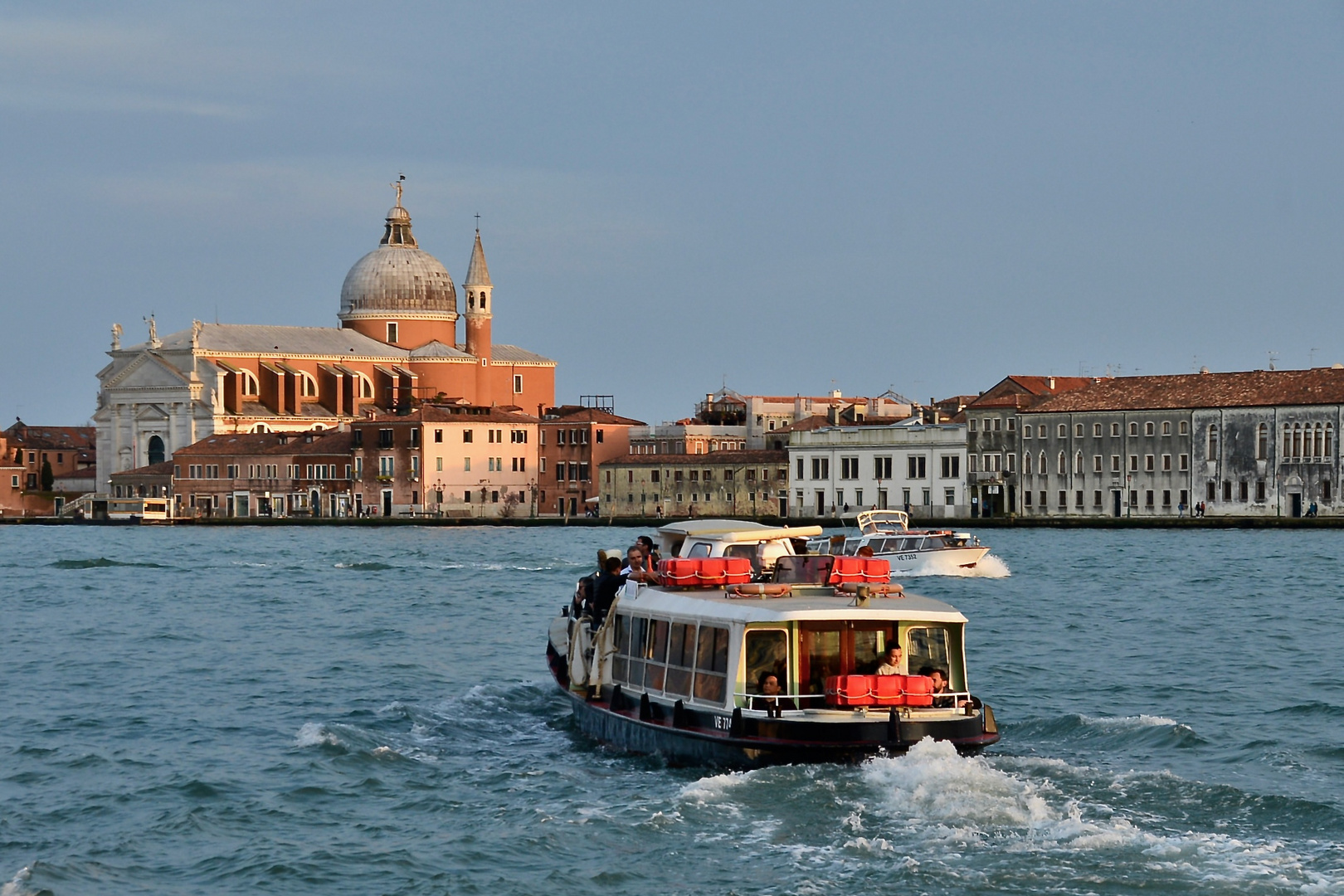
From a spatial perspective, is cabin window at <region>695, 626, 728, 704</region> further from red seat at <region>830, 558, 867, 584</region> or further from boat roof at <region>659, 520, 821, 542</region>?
boat roof at <region>659, 520, 821, 542</region>

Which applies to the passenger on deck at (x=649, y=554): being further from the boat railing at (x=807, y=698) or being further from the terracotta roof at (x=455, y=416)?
the terracotta roof at (x=455, y=416)

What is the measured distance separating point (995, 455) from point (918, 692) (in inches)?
2203

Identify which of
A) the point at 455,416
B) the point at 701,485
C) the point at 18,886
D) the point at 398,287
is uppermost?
the point at 398,287

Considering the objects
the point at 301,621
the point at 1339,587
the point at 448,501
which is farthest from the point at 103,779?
the point at 448,501

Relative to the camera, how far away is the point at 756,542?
61.0 ft

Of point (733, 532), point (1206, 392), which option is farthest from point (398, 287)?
point (733, 532)

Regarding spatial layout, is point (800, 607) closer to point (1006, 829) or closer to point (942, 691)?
point (942, 691)

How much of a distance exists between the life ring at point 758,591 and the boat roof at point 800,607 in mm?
71

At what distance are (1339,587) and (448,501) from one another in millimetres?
48487

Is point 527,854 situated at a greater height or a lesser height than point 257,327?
lesser

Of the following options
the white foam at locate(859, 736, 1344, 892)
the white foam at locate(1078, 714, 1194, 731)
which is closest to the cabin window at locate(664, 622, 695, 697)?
the white foam at locate(859, 736, 1344, 892)

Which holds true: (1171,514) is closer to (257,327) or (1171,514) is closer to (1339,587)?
(1339,587)

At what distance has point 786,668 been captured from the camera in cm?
1341

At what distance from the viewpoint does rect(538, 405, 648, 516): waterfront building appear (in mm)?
79062
